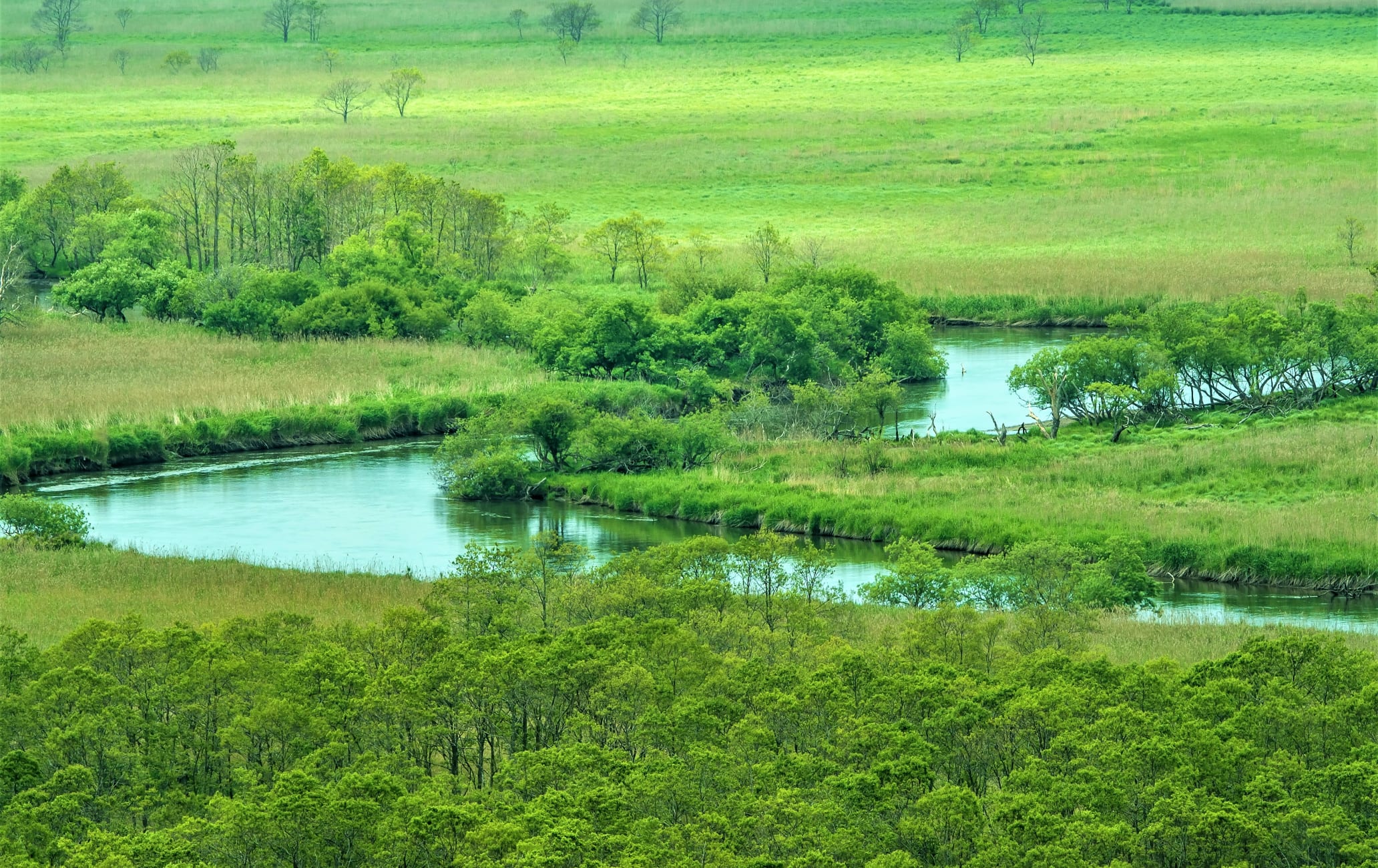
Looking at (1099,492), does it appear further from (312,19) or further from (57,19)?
(57,19)

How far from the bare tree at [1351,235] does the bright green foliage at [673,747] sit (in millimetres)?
60544

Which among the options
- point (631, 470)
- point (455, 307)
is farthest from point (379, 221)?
point (631, 470)

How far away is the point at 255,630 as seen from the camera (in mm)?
29875

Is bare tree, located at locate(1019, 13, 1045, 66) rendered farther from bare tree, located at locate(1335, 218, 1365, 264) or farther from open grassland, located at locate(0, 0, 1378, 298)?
bare tree, located at locate(1335, 218, 1365, 264)

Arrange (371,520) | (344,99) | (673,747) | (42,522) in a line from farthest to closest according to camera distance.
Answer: (344,99)
(371,520)
(42,522)
(673,747)

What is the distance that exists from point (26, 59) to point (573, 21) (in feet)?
177

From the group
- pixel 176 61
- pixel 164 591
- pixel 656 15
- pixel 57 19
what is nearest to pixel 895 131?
pixel 656 15

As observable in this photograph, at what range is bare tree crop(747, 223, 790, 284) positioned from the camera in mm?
83188

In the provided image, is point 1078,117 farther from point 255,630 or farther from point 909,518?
point 255,630

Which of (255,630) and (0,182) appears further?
(0,182)

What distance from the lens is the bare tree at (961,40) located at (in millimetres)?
160625

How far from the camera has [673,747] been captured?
24.9 metres

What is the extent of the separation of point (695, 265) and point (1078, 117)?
173ft

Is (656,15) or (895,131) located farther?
(656,15)
